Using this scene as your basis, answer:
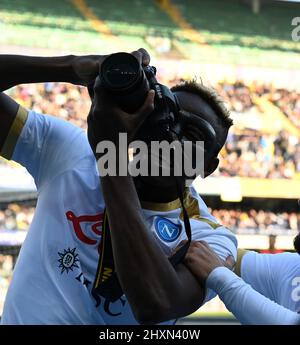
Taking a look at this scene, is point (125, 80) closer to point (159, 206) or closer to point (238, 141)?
point (159, 206)

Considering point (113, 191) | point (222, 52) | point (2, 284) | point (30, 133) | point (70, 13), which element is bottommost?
point (2, 284)

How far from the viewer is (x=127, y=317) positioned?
1197 millimetres

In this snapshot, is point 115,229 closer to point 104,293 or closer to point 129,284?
point 129,284

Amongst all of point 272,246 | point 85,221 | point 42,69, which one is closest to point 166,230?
point 85,221

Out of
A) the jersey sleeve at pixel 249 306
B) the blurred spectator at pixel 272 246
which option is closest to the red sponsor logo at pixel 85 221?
the jersey sleeve at pixel 249 306

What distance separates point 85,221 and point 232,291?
0.30 m

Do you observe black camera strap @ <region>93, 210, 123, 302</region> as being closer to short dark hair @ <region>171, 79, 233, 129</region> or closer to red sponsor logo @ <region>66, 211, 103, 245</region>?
red sponsor logo @ <region>66, 211, 103, 245</region>

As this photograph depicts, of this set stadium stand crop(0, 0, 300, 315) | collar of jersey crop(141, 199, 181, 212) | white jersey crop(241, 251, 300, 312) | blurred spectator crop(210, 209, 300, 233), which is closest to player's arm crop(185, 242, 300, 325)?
collar of jersey crop(141, 199, 181, 212)

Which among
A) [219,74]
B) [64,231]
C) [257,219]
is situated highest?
[219,74]

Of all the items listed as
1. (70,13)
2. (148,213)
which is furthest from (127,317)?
(70,13)

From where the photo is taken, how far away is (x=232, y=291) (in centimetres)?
119

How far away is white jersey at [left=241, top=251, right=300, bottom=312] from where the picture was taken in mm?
1524
